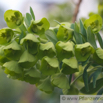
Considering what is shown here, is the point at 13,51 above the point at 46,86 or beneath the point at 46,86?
above

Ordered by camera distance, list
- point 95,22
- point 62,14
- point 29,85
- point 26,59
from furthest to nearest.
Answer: point 29,85 → point 62,14 → point 95,22 → point 26,59

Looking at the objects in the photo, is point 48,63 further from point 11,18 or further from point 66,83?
point 11,18

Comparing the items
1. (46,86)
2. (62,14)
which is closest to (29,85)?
(62,14)

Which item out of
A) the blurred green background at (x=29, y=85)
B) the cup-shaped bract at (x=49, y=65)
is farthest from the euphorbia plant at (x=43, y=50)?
the blurred green background at (x=29, y=85)

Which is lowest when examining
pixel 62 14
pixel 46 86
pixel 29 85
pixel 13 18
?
pixel 29 85

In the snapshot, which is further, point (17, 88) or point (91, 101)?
point (17, 88)

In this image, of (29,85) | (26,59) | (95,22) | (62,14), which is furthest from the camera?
(29,85)

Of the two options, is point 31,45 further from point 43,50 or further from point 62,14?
point 62,14

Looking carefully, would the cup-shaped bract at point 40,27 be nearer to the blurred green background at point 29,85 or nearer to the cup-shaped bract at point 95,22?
the cup-shaped bract at point 95,22

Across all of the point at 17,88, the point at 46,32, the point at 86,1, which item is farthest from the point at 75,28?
the point at 17,88
